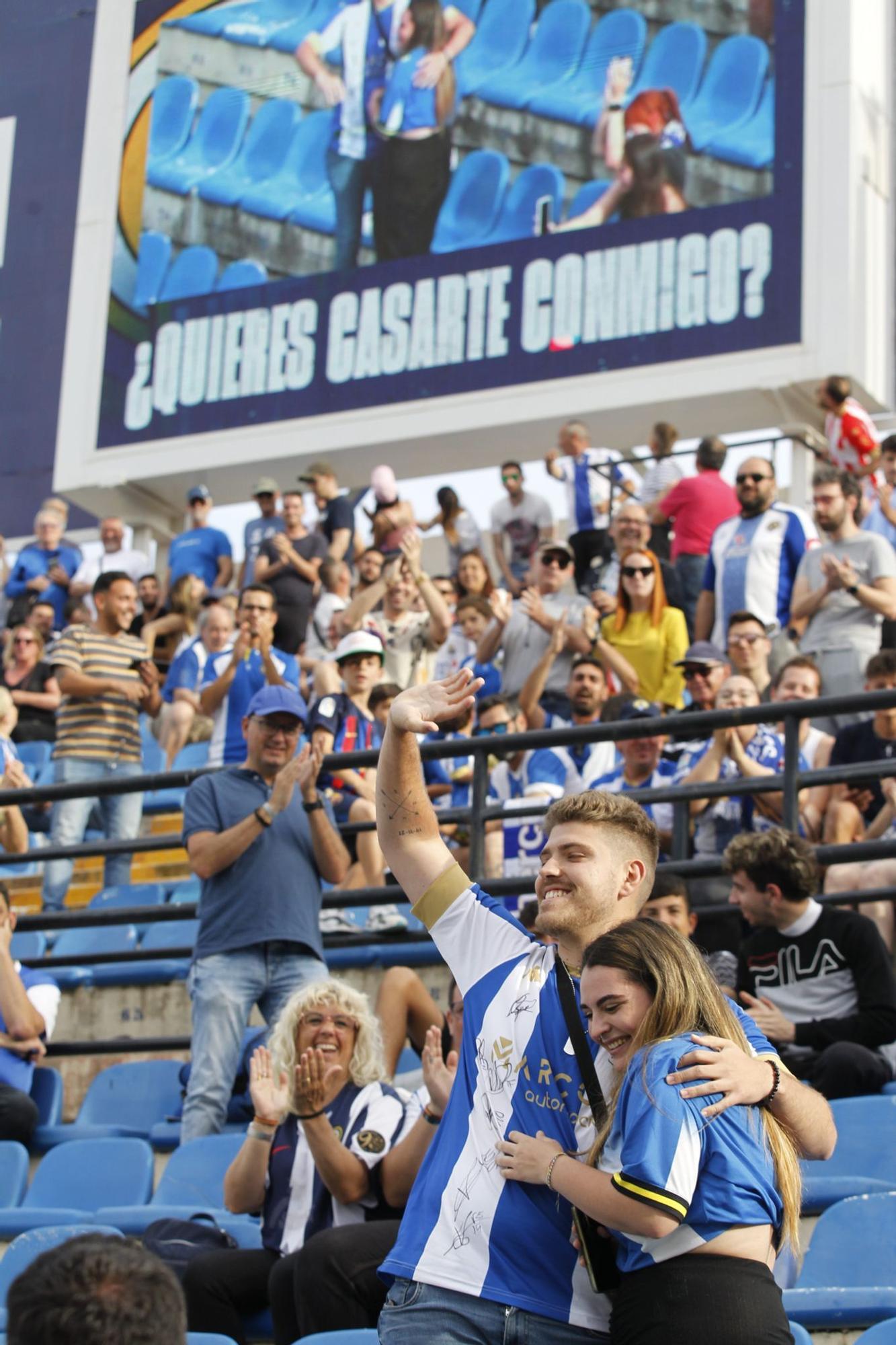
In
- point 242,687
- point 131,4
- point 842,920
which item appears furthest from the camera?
point 131,4

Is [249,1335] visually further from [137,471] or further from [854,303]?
[137,471]

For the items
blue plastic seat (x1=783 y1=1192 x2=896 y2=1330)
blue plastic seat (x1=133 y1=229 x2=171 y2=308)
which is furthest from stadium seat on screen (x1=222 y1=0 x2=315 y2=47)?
blue plastic seat (x1=783 y1=1192 x2=896 y2=1330)

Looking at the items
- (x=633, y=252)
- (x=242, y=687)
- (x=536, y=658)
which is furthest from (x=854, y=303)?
(x=242, y=687)

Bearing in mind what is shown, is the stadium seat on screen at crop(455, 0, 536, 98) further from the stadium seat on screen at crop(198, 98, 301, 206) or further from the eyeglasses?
the eyeglasses

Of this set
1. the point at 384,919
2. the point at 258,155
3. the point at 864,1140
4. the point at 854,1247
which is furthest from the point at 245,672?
the point at 258,155

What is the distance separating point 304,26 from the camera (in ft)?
51.2

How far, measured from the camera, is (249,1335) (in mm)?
4863

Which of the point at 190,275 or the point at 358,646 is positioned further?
the point at 190,275

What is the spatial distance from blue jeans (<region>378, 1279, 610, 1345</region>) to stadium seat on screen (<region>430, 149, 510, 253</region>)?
474 inches

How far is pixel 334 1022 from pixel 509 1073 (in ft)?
7.06

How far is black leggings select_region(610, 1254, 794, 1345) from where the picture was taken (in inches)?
109

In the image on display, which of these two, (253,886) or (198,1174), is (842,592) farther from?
(198,1174)

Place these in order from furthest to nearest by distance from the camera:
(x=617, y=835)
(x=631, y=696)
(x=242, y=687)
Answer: (x=242, y=687) → (x=631, y=696) → (x=617, y=835)

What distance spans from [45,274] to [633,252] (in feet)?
21.1
